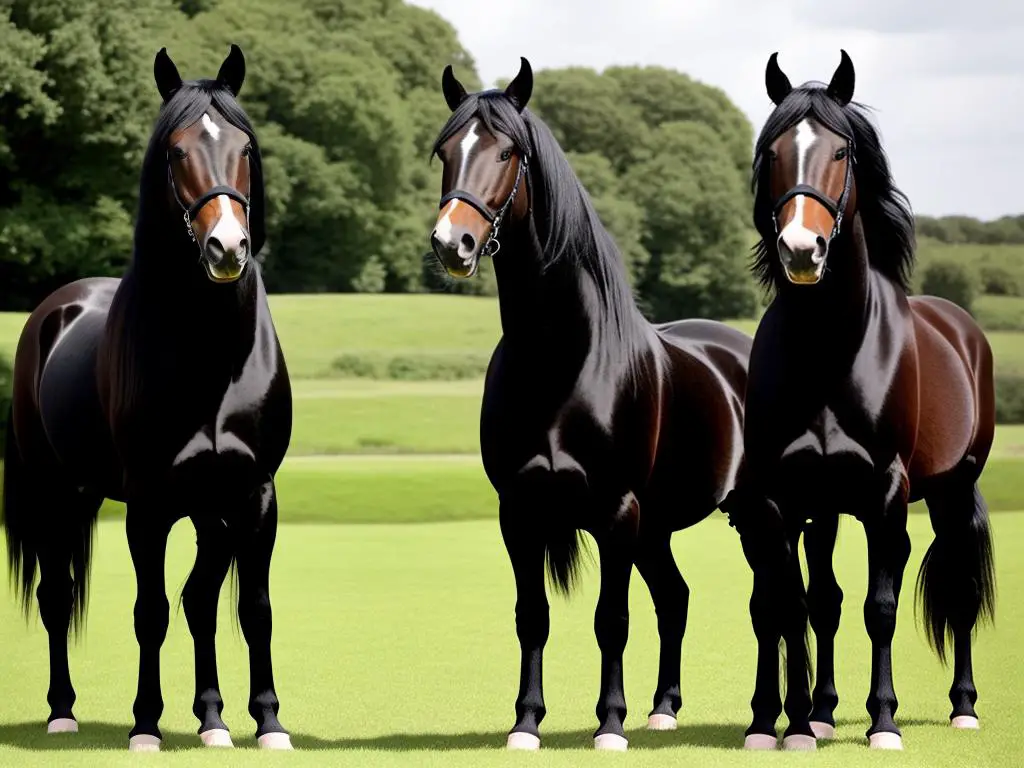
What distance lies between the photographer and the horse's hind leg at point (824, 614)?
695 centimetres

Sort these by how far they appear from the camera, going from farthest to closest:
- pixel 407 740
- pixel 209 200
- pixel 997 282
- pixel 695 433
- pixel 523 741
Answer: pixel 997 282
pixel 695 433
pixel 407 740
pixel 523 741
pixel 209 200

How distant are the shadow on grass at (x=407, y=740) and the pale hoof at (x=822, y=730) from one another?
0.36 meters

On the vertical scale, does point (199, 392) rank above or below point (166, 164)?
below

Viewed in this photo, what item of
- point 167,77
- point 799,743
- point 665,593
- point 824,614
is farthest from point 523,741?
point 167,77

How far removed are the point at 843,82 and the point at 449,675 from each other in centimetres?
440

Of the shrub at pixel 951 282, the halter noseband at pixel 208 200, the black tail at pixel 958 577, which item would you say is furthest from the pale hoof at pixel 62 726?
the shrub at pixel 951 282

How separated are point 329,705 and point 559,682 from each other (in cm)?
145

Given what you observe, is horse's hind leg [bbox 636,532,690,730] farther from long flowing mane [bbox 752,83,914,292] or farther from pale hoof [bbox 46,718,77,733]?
pale hoof [bbox 46,718,77,733]

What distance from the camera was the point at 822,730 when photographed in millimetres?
6965

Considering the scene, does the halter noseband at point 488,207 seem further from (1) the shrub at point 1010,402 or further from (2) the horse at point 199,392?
(1) the shrub at point 1010,402

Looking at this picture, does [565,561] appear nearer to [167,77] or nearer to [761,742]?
[761,742]

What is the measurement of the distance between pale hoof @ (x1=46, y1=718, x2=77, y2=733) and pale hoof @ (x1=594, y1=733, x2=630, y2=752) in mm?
2846

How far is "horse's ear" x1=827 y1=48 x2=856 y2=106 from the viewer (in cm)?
655

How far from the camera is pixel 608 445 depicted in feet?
21.7
